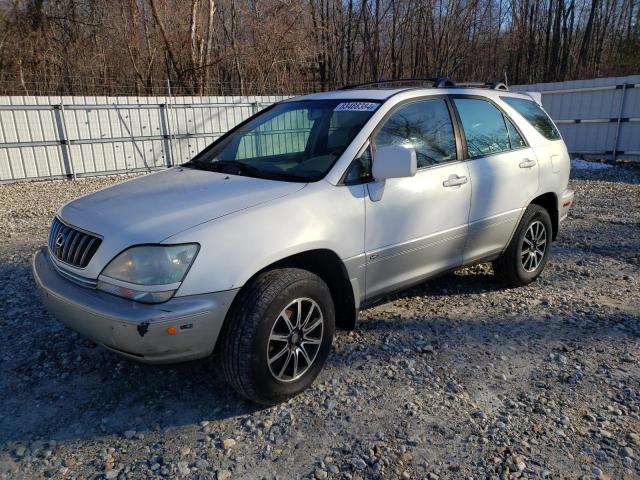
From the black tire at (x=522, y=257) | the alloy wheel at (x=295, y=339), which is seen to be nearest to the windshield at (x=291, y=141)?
the alloy wheel at (x=295, y=339)

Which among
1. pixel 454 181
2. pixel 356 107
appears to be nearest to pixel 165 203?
pixel 356 107

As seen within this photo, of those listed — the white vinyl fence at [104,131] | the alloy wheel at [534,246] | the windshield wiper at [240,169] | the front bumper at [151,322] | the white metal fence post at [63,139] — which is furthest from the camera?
the white metal fence post at [63,139]

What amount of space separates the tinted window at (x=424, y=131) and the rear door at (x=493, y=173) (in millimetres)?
198

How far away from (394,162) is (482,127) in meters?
1.50

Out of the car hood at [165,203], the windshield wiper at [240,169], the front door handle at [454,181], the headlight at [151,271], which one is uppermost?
the windshield wiper at [240,169]

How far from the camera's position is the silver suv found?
2.44m

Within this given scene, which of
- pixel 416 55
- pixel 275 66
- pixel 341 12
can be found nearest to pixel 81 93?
pixel 275 66

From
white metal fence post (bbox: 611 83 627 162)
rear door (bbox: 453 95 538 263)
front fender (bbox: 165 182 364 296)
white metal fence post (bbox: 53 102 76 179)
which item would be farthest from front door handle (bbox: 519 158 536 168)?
white metal fence post (bbox: 53 102 76 179)

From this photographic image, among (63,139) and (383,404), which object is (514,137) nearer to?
(383,404)

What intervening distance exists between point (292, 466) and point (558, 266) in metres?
3.99

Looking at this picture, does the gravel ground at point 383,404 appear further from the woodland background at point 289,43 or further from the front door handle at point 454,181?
the woodland background at point 289,43

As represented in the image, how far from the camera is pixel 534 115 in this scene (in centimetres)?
465

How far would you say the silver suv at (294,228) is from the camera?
8.00 ft

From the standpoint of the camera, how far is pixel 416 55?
26.3 metres
